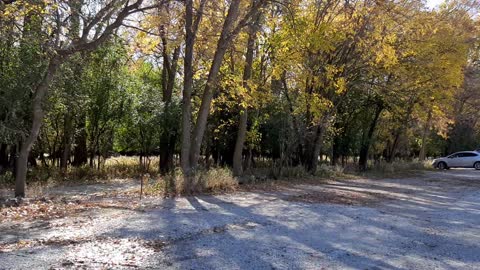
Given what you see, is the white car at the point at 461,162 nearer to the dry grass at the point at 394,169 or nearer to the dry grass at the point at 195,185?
the dry grass at the point at 394,169

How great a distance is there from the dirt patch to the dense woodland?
3702mm

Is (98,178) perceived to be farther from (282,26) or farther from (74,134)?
(282,26)

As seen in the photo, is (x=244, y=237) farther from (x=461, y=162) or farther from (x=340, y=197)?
(x=461, y=162)

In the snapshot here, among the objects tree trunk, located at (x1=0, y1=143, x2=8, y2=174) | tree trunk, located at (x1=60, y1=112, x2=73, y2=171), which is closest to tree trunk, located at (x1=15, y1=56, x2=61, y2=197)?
tree trunk, located at (x1=0, y1=143, x2=8, y2=174)

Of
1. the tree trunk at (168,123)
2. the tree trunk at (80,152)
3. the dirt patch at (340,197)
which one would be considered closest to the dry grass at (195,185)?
the dirt patch at (340,197)

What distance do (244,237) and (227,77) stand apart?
10881 mm

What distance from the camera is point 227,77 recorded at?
60.7 ft

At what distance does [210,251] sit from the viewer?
23.8 feet

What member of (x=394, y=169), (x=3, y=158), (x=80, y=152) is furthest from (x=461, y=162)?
(x=3, y=158)

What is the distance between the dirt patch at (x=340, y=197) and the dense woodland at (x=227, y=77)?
12.1 ft

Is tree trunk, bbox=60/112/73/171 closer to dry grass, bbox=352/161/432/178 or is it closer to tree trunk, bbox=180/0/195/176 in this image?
tree trunk, bbox=180/0/195/176

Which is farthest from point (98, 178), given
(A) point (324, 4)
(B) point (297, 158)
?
(A) point (324, 4)

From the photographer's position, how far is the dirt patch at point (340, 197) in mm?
14336

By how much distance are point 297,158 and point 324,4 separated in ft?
32.0
